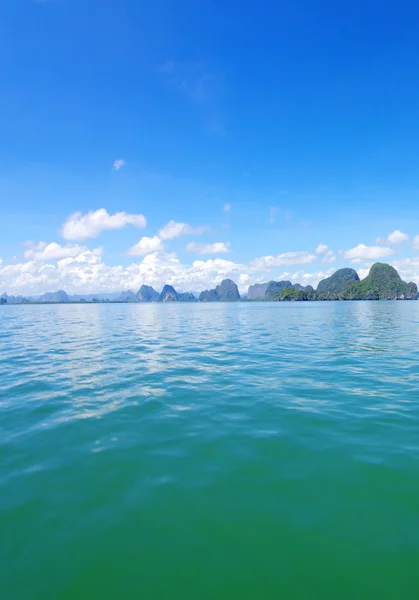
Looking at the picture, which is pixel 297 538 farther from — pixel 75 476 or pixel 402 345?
pixel 402 345

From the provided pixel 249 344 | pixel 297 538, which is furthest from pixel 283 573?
pixel 249 344

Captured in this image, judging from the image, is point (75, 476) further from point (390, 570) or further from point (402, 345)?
point (402, 345)

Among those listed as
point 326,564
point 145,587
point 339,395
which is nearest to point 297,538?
point 326,564

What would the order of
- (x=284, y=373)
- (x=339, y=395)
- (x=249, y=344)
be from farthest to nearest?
(x=249, y=344), (x=284, y=373), (x=339, y=395)

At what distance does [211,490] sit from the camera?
566 centimetres

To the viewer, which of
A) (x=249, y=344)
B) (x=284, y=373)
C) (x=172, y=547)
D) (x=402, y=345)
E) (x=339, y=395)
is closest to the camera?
(x=172, y=547)

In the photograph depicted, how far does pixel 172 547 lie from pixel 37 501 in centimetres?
261

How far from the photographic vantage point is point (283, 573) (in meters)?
4.03

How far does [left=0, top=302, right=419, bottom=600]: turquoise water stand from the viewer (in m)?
3.99

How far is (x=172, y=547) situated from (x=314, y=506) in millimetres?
2372

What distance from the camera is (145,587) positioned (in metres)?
3.85

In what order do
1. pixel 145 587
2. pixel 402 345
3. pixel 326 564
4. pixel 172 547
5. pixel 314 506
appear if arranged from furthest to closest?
1. pixel 402 345
2. pixel 314 506
3. pixel 172 547
4. pixel 326 564
5. pixel 145 587

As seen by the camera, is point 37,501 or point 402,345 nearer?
point 37,501

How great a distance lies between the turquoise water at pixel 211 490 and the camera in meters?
3.99
